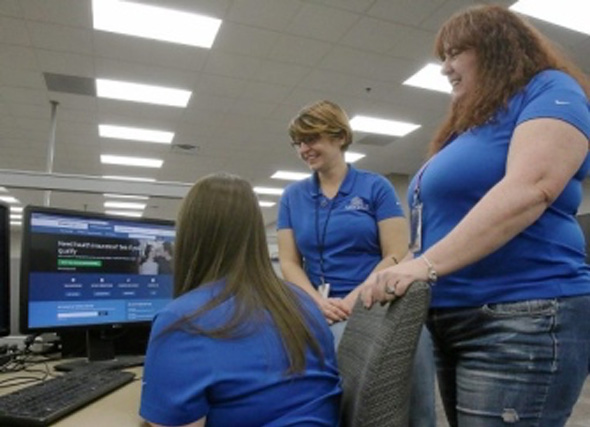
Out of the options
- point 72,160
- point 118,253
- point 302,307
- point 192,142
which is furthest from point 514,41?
point 72,160

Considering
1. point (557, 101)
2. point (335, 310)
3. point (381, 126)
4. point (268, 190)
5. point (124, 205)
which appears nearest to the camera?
point (557, 101)

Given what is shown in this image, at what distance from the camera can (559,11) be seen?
3420 millimetres

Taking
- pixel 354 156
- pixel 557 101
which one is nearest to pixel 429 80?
pixel 354 156

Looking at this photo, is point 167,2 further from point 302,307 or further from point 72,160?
point 72,160

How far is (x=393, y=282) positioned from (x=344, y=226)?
2.22 feet

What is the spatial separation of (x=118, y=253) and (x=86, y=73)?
12.0 feet

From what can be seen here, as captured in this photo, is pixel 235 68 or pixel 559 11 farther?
pixel 235 68

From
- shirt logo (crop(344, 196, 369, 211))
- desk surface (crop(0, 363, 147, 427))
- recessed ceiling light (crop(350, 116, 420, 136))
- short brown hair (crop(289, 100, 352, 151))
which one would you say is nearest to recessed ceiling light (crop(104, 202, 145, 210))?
recessed ceiling light (crop(350, 116, 420, 136))

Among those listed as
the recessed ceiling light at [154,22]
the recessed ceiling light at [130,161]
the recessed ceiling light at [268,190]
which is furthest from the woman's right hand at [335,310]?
the recessed ceiling light at [268,190]

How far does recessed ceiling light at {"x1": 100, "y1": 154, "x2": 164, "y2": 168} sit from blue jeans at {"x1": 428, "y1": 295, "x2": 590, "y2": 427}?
7.25 metres

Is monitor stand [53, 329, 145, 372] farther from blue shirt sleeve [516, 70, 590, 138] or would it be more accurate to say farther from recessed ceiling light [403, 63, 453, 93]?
recessed ceiling light [403, 63, 453, 93]

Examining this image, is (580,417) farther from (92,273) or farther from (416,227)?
(92,273)

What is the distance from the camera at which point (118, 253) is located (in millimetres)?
1396

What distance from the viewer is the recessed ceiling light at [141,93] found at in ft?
15.5
